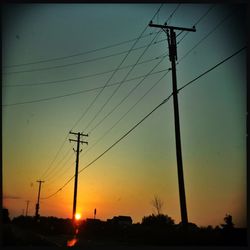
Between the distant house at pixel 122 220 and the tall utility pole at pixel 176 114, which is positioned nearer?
the tall utility pole at pixel 176 114

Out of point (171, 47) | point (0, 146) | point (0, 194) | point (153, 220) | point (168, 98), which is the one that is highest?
point (171, 47)

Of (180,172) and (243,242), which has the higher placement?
(180,172)

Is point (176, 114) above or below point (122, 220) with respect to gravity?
above

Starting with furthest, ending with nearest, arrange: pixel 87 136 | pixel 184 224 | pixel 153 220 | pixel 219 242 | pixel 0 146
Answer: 1. pixel 153 220
2. pixel 87 136
3. pixel 219 242
4. pixel 184 224
5. pixel 0 146

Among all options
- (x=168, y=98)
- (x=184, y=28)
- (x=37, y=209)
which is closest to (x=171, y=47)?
(x=184, y=28)

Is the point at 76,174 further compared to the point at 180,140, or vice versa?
the point at 76,174

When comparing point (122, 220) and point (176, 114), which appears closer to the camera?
point (176, 114)

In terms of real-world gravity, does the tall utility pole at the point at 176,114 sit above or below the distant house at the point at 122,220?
above

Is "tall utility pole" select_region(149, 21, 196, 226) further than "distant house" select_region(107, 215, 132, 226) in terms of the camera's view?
No

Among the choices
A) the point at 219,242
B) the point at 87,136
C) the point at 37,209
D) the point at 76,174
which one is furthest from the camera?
the point at 37,209

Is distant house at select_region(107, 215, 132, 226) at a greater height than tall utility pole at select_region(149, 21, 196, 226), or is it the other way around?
tall utility pole at select_region(149, 21, 196, 226)

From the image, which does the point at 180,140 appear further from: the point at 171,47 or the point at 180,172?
the point at 171,47

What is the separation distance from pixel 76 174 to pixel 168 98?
24110 mm

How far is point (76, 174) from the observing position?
141 ft
